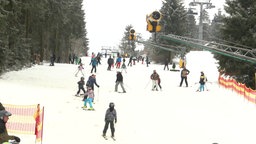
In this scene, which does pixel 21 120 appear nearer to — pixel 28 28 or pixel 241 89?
pixel 241 89

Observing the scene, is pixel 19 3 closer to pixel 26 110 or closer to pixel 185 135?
pixel 26 110

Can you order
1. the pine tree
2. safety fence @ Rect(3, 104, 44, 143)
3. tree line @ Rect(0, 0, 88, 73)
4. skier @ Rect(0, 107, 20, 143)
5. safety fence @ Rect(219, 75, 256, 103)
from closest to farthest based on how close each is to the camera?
skier @ Rect(0, 107, 20, 143)
safety fence @ Rect(3, 104, 44, 143)
safety fence @ Rect(219, 75, 256, 103)
tree line @ Rect(0, 0, 88, 73)
the pine tree

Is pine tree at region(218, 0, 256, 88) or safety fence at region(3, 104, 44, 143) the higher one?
pine tree at region(218, 0, 256, 88)

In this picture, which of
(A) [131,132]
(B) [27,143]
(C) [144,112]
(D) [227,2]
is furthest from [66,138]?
(D) [227,2]

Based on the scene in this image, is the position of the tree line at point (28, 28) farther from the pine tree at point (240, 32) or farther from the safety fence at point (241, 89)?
the pine tree at point (240, 32)

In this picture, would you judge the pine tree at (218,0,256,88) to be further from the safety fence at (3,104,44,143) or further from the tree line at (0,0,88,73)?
the safety fence at (3,104,44,143)

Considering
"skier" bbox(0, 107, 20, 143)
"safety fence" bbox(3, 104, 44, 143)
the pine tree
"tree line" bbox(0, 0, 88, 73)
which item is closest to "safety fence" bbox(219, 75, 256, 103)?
the pine tree

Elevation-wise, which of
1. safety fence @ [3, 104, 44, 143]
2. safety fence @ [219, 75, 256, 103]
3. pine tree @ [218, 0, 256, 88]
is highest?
pine tree @ [218, 0, 256, 88]

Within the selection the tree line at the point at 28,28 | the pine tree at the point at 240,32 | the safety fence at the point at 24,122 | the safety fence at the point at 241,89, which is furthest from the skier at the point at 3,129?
the pine tree at the point at 240,32

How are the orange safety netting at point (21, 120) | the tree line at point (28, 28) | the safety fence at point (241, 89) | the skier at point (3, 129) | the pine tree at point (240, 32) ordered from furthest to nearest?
the pine tree at point (240, 32), the tree line at point (28, 28), the safety fence at point (241, 89), the orange safety netting at point (21, 120), the skier at point (3, 129)

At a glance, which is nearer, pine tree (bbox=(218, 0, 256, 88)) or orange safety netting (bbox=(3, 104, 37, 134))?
orange safety netting (bbox=(3, 104, 37, 134))

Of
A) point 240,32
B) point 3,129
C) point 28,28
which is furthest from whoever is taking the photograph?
point 28,28

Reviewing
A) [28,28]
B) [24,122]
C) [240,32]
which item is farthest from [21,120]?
[28,28]

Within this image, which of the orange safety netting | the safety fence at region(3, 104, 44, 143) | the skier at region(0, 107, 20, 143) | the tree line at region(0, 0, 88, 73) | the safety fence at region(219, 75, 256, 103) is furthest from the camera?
the tree line at region(0, 0, 88, 73)
